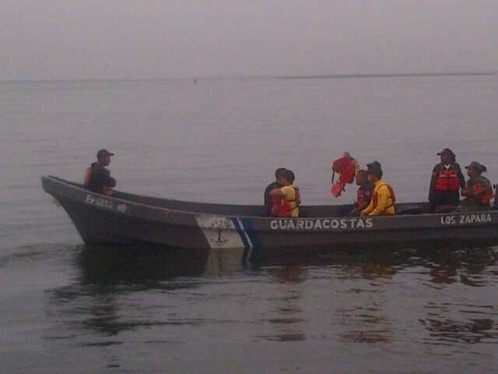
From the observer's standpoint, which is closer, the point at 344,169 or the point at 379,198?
the point at 379,198

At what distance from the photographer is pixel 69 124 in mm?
69000

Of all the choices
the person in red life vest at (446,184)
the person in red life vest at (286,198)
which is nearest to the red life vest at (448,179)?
the person in red life vest at (446,184)

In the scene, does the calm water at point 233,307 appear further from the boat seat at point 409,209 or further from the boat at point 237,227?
the boat seat at point 409,209

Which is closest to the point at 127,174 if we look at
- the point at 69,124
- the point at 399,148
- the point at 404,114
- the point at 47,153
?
the point at 47,153

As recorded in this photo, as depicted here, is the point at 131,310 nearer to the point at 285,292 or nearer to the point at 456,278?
the point at 285,292

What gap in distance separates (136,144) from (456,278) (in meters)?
34.9

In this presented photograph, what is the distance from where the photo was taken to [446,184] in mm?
17312

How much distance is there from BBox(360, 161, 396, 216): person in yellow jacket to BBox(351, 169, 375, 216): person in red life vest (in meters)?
0.19

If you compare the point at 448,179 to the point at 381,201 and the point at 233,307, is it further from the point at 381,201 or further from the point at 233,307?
the point at 233,307

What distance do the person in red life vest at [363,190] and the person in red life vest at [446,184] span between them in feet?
4.00

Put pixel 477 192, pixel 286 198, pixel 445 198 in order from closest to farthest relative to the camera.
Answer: pixel 286 198
pixel 477 192
pixel 445 198

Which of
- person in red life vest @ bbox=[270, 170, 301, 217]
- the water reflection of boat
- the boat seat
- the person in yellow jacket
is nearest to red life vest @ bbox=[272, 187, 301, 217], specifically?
person in red life vest @ bbox=[270, 170, 301, 217]

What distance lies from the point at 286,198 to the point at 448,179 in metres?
2.74

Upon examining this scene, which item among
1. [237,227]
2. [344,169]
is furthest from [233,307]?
[344,169]
